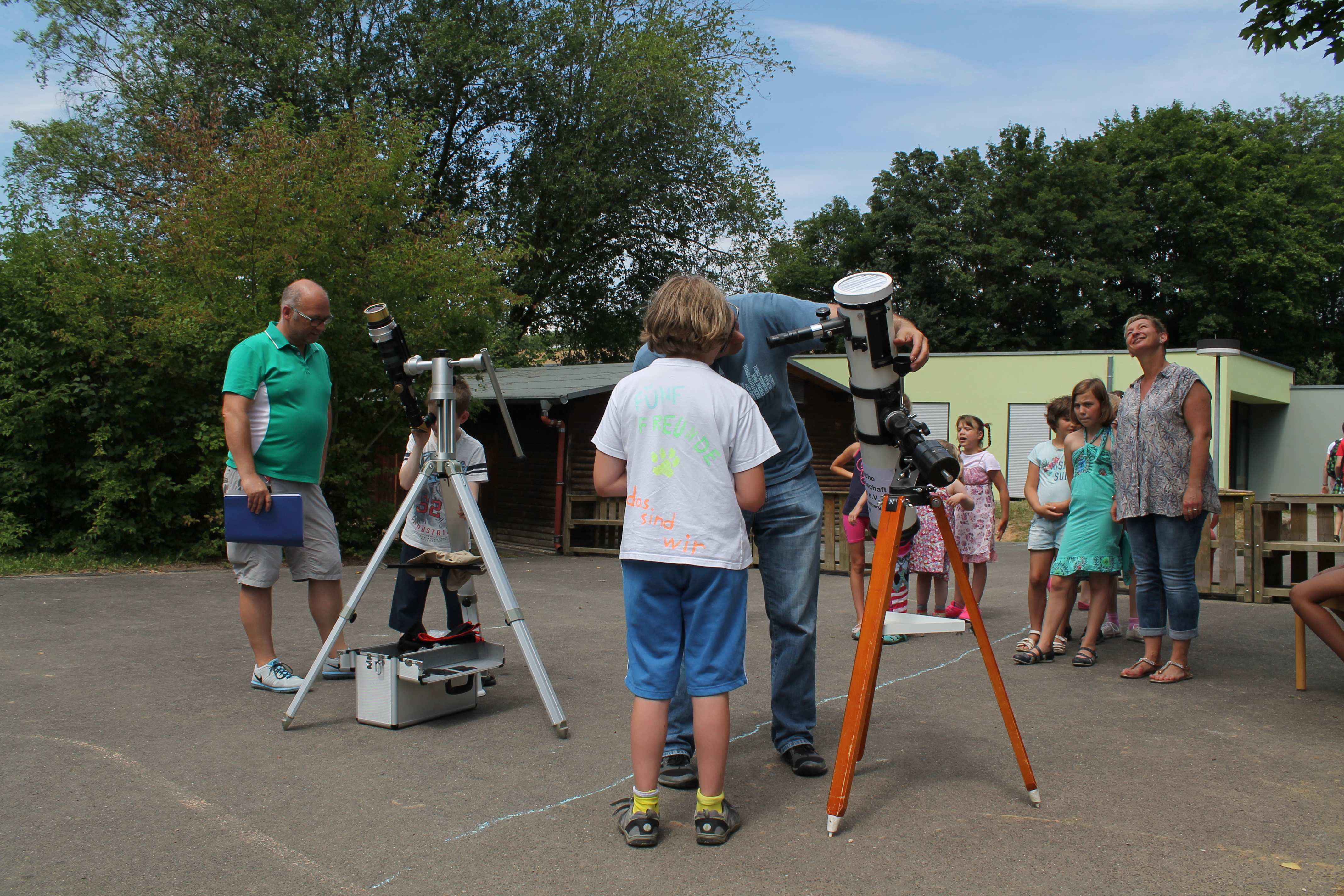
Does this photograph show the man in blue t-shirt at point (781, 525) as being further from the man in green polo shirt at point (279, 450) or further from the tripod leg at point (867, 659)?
the man in green polo shirt at point (279, 450)

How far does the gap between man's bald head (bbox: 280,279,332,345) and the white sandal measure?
14.6 ft

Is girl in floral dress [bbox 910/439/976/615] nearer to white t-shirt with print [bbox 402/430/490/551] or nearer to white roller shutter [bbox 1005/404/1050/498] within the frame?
white t-shirt with print [bbox 402/430/490/551]

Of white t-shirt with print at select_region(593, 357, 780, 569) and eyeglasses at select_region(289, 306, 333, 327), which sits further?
eyeglasses at select_region(289, 306, 333, 327)

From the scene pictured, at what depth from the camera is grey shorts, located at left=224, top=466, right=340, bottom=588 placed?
4.90 m

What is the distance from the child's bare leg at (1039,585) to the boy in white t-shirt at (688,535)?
12.1 feet

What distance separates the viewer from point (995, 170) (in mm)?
41500

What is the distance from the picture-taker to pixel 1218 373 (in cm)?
2361

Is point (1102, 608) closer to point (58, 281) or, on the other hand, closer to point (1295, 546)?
point (1295, 546)

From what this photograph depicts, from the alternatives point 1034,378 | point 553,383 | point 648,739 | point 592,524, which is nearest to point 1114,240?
point 1034,378

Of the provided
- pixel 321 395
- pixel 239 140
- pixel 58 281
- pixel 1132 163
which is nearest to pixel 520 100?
pixel 239 140

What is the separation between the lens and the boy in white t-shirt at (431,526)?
4.96 meters

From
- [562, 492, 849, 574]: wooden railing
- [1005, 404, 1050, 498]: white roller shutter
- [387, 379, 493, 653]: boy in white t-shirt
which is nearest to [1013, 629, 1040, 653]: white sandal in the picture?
[387, 379, 493, 653]: boy in white t-shirt

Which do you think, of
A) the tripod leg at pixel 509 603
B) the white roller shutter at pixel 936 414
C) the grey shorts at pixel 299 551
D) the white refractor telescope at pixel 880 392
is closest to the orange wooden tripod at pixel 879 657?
the white refractor telescope at pixel 880 392

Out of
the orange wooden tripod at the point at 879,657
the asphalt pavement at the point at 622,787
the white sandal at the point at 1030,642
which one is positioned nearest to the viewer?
the asphalt pavement at the point at 622,787
